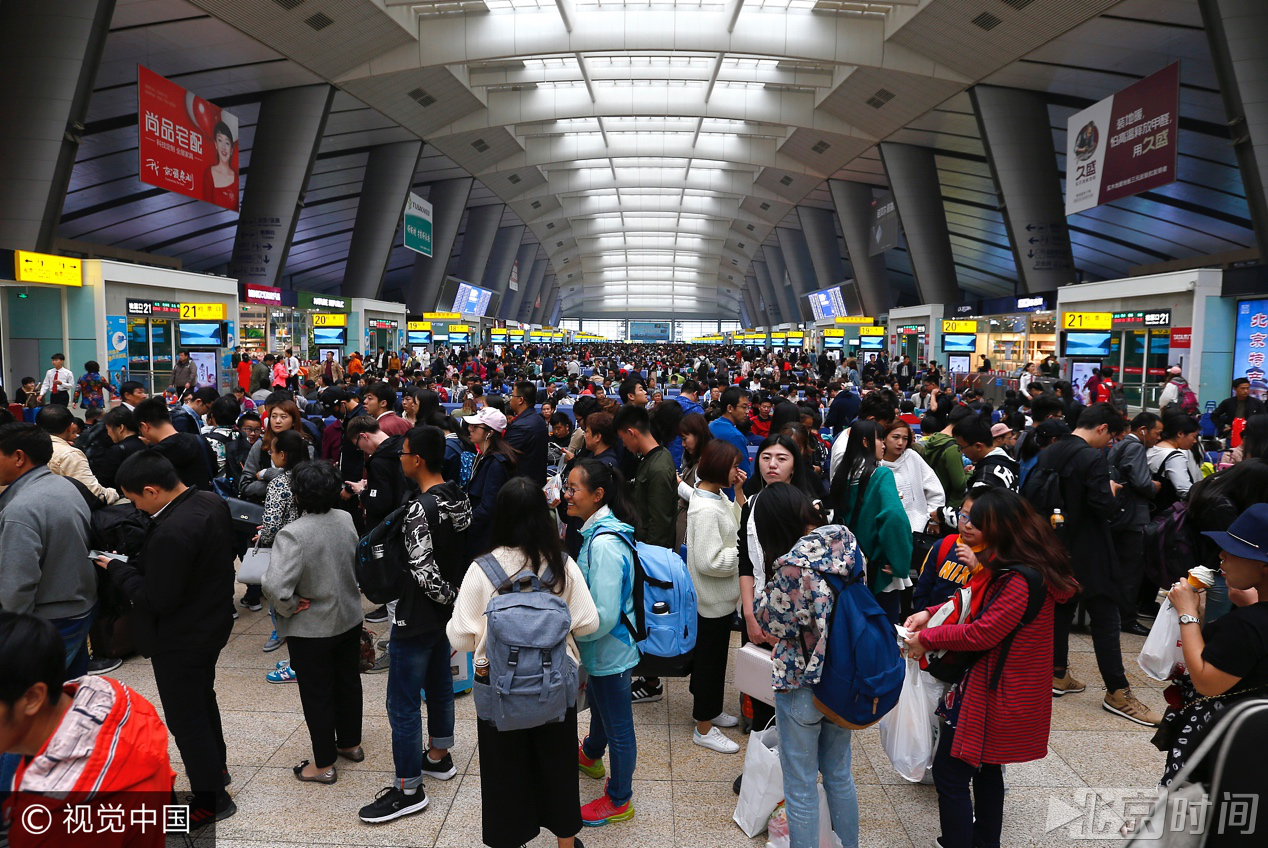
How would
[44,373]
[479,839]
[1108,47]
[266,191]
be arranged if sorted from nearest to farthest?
[479,839]
[44,373]
[1108,47]
[266,191]

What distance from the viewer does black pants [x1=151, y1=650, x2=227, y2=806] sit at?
3309 mm

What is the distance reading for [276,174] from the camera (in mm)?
21000

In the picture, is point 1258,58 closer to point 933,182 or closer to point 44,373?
point 933,182

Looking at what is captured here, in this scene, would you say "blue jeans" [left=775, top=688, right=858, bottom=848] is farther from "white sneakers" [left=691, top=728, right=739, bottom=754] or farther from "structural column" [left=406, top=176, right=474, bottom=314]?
"structural column" [left=406, top=176, right=474, bottom=314]

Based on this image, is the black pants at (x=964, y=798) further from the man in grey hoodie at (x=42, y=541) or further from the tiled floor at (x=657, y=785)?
the man in grey hoodie at (x=42, y=541)

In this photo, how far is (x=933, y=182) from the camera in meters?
26.8

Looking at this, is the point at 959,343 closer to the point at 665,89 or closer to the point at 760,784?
the point at 665,89

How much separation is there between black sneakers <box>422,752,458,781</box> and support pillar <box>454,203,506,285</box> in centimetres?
3946

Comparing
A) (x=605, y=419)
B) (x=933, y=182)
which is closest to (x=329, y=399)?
(x=605, y=419)

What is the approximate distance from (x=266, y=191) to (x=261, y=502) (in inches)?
710

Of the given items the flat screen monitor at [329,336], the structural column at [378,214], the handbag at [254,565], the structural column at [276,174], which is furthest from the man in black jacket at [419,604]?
the structural column at [378,214]

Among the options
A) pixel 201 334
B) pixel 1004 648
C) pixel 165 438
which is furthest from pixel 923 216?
pixel 1004 648

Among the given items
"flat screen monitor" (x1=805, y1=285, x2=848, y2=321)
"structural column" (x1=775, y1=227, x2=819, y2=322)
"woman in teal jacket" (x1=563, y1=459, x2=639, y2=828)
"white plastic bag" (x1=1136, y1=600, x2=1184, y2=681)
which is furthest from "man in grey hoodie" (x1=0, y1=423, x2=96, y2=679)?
"structural column" (x1=775, y1=227, x2=819, y2=322)

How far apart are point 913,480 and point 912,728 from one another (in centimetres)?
181
